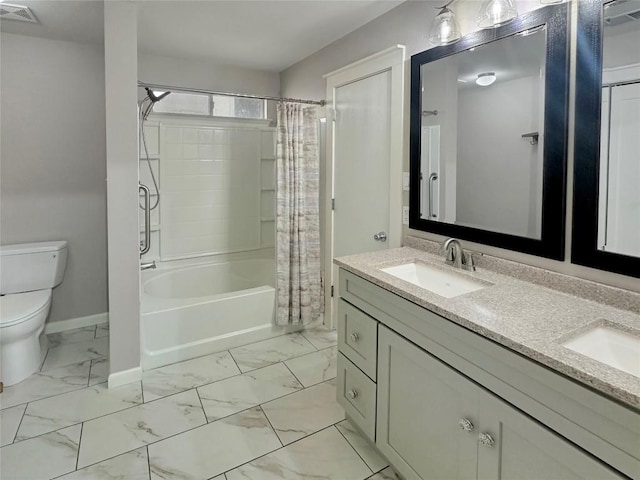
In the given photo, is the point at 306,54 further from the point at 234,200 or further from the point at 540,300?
the point at 540,300

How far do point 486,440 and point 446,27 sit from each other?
176cm

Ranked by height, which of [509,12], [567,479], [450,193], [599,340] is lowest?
[567,479]

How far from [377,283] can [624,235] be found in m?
0.89

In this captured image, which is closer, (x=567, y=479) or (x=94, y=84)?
(x=567, y=479)

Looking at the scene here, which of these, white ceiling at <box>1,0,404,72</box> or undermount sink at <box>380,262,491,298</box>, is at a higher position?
white ceiling at <box>1,0,404,72</box>

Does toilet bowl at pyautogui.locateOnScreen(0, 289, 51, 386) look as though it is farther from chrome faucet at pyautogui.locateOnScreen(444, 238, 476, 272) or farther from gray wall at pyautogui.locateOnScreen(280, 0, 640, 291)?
chrome faucet at pyautogui.locateOnScreen(444, 238, 476, 272)

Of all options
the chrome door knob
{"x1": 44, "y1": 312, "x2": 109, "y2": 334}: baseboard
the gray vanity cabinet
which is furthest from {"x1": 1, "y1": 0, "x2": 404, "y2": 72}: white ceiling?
{"x1": 44, "y1": 312, "x2": 109, "y2": 334}: baseboard

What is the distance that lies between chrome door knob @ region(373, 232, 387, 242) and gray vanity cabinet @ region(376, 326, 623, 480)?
3.17 ft

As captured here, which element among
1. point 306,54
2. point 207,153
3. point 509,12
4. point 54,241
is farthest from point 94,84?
point 509,12

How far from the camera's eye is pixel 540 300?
4.52 ft

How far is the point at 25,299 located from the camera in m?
2.49

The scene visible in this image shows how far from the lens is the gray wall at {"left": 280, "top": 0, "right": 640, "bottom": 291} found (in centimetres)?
146

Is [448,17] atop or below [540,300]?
atop

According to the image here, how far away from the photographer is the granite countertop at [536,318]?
0.87 meters
